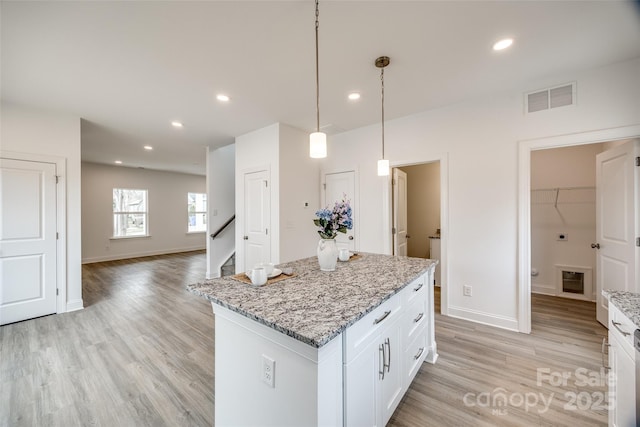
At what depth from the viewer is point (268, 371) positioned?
1.14 meters

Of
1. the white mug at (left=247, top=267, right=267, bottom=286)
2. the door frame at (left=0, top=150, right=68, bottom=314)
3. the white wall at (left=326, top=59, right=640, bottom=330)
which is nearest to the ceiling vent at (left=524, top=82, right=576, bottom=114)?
the white wall at (left=326, top=59, right=640, bottom=330)

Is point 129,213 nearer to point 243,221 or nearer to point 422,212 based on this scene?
point 243,221

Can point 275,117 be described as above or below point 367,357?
above

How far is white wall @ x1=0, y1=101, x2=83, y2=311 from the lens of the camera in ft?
10.2

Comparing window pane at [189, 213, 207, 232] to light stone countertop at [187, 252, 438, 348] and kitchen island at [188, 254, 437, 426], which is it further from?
kitchen island at [188, 254, 437, 426]

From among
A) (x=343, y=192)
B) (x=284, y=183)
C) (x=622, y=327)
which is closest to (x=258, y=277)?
(x=622, y=327)

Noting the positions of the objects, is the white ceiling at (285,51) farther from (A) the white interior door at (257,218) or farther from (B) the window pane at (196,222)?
(B) the window pane at (196,222)

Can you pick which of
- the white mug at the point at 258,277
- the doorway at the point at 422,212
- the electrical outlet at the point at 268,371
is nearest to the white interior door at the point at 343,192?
the doorway at the point at 422,212

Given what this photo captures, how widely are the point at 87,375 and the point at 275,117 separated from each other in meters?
3.38

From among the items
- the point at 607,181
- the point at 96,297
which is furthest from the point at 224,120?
the point at 607,181

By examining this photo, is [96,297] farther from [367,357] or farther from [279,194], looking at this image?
[367,357]

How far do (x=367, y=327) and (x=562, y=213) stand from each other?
434 centimetres

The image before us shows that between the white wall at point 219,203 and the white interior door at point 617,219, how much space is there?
5742mm

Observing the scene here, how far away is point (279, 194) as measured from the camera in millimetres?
3805
